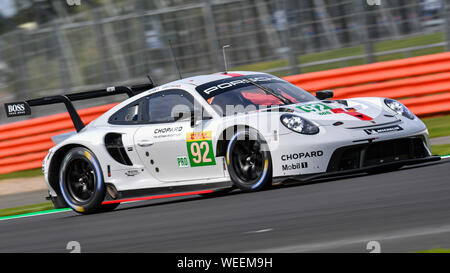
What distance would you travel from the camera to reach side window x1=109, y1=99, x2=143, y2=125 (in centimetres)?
806

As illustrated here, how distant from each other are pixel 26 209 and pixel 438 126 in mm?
5926

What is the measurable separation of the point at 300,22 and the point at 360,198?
21.9ft

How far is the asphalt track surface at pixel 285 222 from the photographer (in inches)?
182

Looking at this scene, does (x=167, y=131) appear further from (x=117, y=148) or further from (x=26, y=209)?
(x=26, y=209)

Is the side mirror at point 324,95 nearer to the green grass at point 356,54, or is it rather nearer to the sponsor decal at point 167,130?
the sponsor decal at point 167,130

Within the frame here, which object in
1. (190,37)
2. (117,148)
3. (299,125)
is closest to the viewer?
(299,125)

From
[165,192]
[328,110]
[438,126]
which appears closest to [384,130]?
[328,110]

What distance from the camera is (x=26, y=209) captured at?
371 inches

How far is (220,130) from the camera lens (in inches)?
281

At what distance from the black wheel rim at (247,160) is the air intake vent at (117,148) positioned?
1.43 meters

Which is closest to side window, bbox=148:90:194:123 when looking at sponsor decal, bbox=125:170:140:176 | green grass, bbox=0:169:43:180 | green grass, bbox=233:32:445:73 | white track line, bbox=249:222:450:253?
sponsor decal, bbox=125:170:140:176

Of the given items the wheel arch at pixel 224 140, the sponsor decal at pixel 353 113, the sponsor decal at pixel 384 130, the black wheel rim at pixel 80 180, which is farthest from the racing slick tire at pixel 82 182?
the sponsor decal at pixel 384 130

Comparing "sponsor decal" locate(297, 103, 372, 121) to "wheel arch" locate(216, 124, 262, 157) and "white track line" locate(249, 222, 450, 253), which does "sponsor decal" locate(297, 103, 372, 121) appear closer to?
"wheel arch" locate(216, 124, 262, 157)
